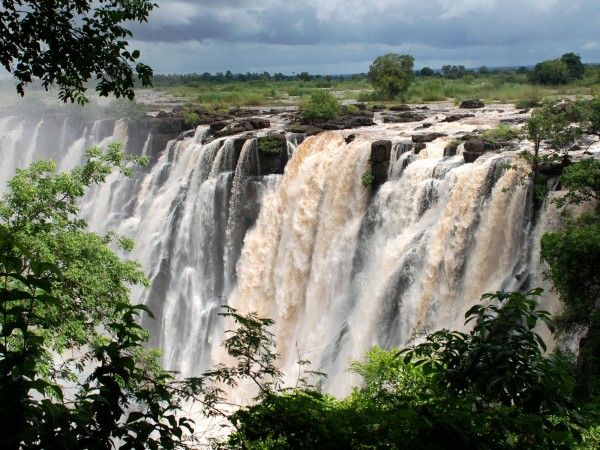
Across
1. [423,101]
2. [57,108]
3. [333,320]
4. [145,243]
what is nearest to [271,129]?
[145,243]

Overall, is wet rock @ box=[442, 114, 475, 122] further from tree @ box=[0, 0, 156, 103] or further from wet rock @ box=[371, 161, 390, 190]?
tree @ box=[0, 0, 156, 103]

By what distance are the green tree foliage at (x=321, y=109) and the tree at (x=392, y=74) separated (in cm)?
1064

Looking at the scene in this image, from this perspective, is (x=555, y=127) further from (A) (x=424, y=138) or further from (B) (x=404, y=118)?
(B) (x=404, y=118)

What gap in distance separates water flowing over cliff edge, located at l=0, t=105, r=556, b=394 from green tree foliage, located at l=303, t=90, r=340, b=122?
2.01 metres

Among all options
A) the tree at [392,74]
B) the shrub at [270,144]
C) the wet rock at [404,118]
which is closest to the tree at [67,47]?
the shrub at [270,144]

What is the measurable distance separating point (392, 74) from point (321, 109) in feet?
39.9

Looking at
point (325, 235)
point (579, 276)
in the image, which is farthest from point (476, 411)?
point (325, 235)

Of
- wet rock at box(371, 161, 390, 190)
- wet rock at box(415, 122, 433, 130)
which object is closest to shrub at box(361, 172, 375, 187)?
wet rock at box(371, 161, 390, 190)

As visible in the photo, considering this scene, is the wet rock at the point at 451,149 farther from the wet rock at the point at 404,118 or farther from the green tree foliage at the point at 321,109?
the green tree foliage at the point at 321,109

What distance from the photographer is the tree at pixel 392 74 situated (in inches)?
1457

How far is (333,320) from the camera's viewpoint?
1752cm

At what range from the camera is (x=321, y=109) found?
87.3 feet

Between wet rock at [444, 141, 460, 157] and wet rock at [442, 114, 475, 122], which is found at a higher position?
wet rock at [442, 114, 475, 122]

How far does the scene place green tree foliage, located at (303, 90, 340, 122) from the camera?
26594mm
